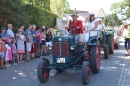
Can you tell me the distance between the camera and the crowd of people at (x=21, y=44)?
11.1m

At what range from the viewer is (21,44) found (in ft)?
40.0

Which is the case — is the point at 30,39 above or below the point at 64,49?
above

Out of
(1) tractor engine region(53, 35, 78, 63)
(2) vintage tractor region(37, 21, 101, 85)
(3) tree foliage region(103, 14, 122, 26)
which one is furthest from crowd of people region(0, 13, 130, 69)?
(3) tree foliage region(103, 14, 122, 26)

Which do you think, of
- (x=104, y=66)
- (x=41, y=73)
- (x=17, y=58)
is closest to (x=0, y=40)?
(x=17, y=58)

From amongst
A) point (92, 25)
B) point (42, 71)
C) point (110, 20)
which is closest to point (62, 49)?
point (42, 71)

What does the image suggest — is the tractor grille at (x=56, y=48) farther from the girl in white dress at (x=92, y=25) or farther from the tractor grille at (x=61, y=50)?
the girl in white dress at (x=92, y=25)

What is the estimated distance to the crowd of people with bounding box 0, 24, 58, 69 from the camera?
11.1 meters

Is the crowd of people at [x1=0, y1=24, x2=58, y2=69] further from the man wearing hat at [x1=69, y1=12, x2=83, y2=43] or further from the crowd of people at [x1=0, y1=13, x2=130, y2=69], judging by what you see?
the man wearing hat at [x1=69, y1=12, x2=83, y2=43]

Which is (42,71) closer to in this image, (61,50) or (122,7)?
(61,50)

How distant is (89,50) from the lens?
Result: 356 inches

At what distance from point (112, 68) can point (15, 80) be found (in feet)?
12.9

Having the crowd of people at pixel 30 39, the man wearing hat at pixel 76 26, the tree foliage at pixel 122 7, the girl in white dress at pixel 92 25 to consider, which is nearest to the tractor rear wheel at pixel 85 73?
the crowd of people at pixel 30 39

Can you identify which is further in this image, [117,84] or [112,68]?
[112,68]

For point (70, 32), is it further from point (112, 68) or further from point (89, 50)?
point (112, 68)
